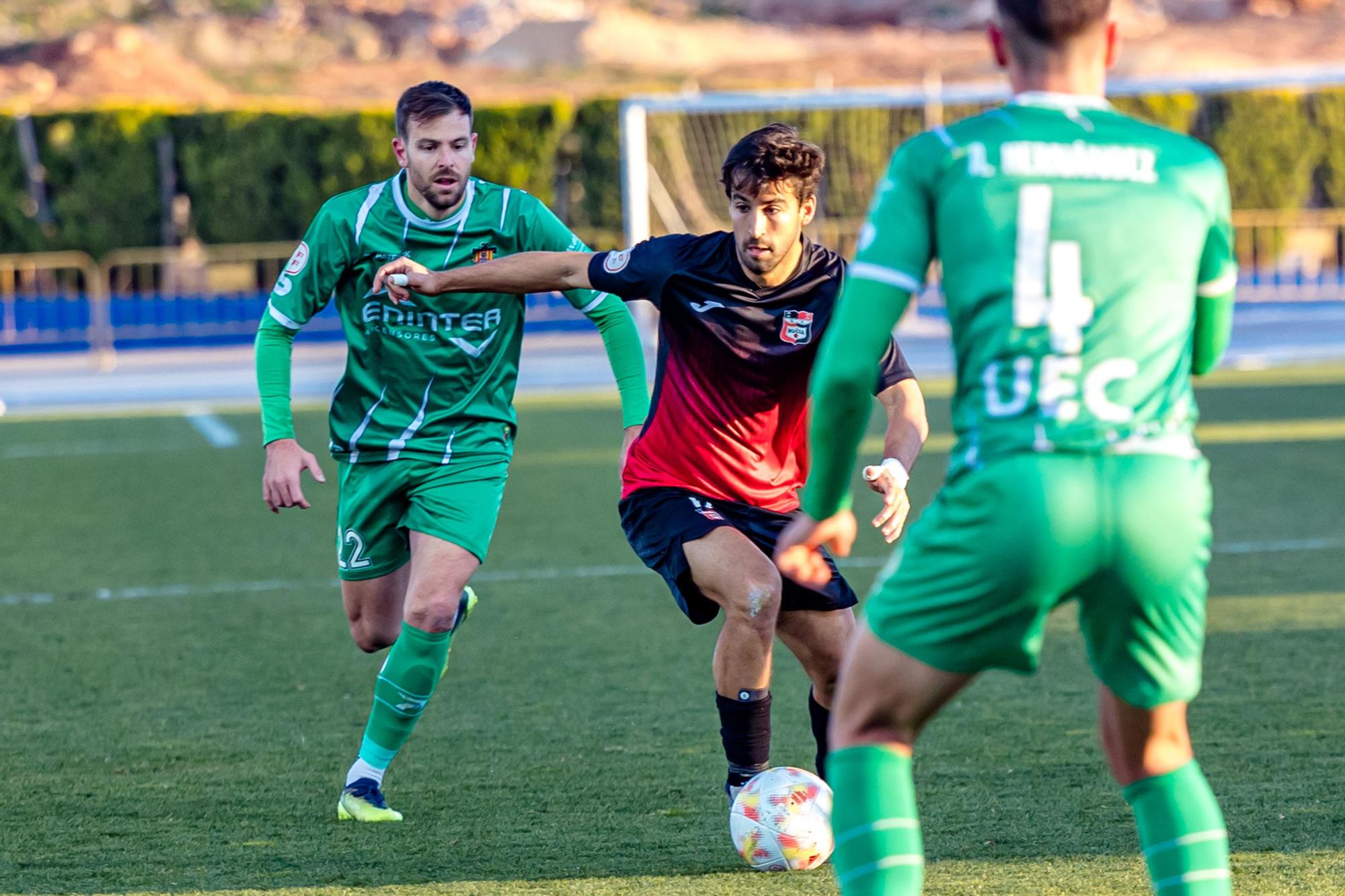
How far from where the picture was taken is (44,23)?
49.4 metres

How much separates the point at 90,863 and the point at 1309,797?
3.05 metres

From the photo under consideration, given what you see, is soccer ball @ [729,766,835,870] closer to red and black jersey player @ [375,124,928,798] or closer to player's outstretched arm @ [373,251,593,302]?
red and black jersey player @ [375,124,928,798]

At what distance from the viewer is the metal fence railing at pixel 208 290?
71.9 feet

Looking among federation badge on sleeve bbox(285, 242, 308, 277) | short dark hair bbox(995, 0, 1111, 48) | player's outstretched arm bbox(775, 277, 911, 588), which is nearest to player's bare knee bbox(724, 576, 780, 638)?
player's outstretched arm bbox(775, 277, 911, 588)

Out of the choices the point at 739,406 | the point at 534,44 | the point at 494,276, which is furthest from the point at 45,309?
the point at 534,44

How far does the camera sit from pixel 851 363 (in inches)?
104

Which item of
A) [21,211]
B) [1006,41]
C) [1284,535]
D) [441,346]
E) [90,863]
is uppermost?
[1006,41]

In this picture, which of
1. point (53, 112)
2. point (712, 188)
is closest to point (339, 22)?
point (53, 112)

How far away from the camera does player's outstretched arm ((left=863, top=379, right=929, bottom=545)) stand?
12.3 ft

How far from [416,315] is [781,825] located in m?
1.75

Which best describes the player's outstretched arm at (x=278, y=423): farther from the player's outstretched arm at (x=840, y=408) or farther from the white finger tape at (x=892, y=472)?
the player's outstretched arm at (x=840, y=408)

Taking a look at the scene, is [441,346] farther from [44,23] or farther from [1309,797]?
[44,23]

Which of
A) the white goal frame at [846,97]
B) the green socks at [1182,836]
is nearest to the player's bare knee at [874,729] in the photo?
the green socks at [1182,836]

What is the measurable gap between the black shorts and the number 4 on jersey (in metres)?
1.63
